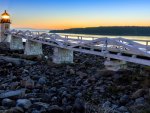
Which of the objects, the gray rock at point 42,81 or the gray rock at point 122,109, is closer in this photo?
the gray rock at point 122,109

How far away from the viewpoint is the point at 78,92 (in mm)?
15258

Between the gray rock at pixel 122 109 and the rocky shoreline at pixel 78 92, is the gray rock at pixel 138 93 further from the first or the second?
the gray rock at pixel 122 109

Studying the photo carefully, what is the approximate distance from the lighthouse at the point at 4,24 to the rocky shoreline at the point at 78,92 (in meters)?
28.2

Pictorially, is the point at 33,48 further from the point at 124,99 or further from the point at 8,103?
the point at 124,99

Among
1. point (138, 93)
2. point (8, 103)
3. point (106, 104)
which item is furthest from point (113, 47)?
point (8, 103)

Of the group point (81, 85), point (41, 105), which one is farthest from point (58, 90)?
point (41, 105)

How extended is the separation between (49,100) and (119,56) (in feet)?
14.2

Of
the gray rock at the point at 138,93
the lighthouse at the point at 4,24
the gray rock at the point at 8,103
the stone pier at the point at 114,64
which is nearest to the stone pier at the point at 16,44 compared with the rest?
the lighthouse at the point at 4,24

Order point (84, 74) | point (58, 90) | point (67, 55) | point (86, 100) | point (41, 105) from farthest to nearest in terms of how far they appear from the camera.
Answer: point (67, 55)
point (84, 74)
point (58, 90)
point (86, 100)
point (41, 105)

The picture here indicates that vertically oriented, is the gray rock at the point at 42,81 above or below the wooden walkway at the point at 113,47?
below

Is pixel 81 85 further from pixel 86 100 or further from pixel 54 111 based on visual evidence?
pixel 54 111

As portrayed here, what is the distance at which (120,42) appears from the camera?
16.3 metres

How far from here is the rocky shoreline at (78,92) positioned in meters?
12.3

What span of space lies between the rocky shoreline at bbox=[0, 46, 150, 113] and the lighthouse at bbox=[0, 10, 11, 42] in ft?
92.4
